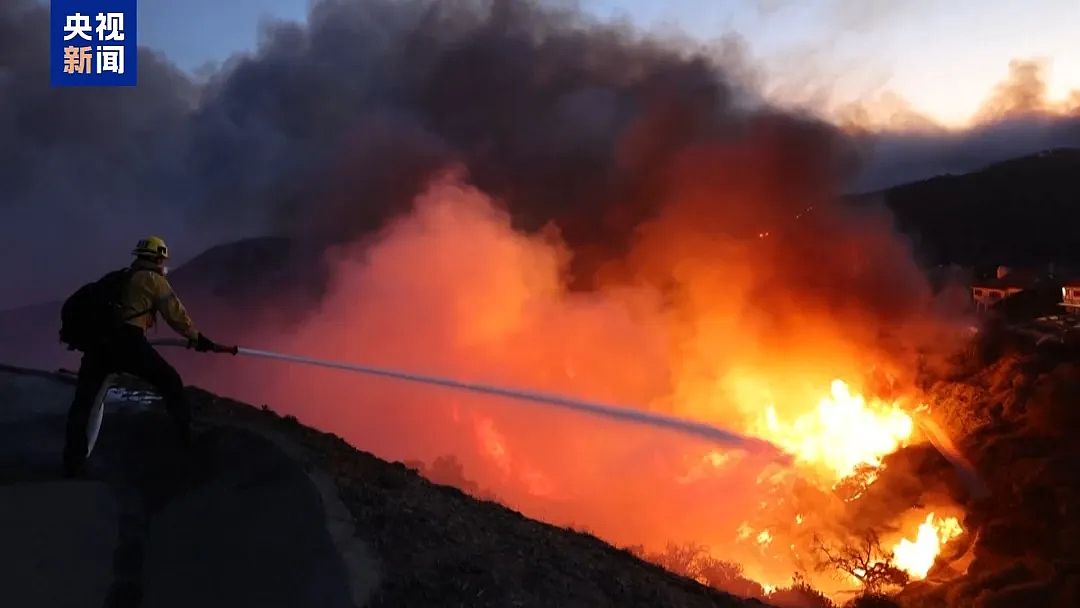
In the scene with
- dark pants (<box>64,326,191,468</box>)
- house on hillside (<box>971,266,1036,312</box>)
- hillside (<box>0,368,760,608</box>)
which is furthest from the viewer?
house on hillside (<box>971,266,1036,312</box>)

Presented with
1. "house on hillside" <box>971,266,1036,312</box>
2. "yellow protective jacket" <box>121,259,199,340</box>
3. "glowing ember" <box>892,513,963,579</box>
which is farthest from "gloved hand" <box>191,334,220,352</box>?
"house on hillside" <box>971,266,1036,312</box>

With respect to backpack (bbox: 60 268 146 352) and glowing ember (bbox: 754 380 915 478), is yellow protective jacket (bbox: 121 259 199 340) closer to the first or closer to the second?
backpack (bbox: 60 268 146 352)

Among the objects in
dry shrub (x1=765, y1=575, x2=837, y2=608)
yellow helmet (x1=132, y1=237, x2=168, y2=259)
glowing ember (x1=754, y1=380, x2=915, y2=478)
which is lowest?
dry shrub (x1=765, y1=575, x2=837, y2=608)

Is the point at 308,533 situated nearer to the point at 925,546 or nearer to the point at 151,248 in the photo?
the point at 151,248

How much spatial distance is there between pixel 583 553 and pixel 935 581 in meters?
18.4

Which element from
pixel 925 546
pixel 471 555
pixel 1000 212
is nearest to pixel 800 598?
pixel 925 546

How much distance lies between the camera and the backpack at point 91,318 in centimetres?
732

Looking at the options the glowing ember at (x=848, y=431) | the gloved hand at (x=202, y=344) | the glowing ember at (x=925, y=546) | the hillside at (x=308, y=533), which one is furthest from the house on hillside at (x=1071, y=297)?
the gloved hand at (x=202, y=344)

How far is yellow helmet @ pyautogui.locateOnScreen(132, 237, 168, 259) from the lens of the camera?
7585mm

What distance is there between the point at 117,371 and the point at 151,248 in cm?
139

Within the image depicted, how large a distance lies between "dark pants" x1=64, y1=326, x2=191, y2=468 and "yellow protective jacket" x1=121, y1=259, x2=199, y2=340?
0.57 ft

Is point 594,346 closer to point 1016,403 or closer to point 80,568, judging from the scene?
point 1016,403

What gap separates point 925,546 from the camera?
24.8 meters

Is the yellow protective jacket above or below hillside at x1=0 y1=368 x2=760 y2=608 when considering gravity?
above
